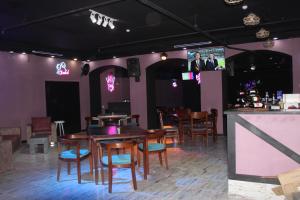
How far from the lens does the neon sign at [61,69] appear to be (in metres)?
10.3

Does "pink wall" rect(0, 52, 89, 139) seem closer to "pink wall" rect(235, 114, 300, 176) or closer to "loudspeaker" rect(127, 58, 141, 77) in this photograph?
"loudspeaker" rect(127, 58, 141, 77)

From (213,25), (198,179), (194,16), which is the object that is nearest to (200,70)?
(213,25)

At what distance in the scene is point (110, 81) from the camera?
526 inches

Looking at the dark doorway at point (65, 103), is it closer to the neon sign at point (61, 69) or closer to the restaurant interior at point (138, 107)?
the restaurant interior at point (138, 107)

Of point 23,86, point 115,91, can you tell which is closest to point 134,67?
point 115,91

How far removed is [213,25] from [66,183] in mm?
5494

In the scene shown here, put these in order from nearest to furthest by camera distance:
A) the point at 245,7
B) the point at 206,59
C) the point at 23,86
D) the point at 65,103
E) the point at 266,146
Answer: the point at 266,146 < the point at 245,7 < the point at 23,86 < the point at 206,59 < the point at 65,103

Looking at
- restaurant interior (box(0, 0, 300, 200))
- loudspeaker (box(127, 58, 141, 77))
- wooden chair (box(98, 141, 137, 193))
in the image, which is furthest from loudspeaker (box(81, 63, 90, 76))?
wooden chair (box(98, 141, 137, 193))

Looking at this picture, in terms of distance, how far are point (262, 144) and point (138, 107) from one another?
7200 millimetres

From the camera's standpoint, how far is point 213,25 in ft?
25.3

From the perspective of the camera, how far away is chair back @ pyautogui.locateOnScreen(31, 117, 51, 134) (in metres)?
8.44

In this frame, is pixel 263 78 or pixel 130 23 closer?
pixel 130 23

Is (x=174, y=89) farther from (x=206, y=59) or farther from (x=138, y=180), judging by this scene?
(x=138, y=180)

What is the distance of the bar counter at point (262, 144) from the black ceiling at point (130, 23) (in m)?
2.43
